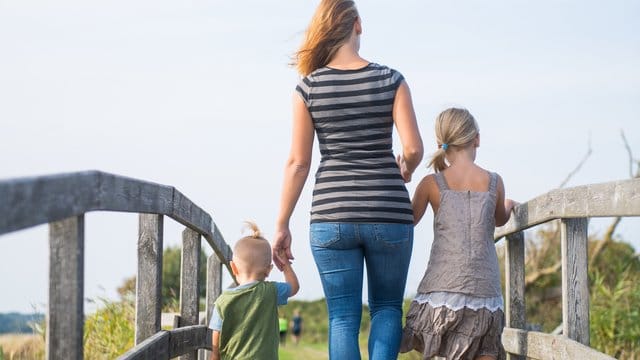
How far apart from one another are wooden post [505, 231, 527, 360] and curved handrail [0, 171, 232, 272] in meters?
1.76

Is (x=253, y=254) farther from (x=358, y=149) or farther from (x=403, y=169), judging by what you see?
(x=403, y=169)

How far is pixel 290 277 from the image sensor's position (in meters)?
4.18

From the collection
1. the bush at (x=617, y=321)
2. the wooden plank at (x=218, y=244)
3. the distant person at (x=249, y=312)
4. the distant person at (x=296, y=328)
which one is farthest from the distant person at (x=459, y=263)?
the distant person at (x=296, y=328)

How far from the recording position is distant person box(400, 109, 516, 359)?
4.09 metres

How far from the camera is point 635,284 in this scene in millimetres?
10570

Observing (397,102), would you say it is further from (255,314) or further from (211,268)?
(211,268)

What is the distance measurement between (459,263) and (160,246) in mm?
1280

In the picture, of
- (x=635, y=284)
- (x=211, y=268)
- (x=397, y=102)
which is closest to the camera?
(x=397, y=102)

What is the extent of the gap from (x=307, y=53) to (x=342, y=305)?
107 centimetres

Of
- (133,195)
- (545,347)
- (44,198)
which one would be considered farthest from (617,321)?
(44,198)

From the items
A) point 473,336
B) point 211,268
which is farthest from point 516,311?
point 211,268

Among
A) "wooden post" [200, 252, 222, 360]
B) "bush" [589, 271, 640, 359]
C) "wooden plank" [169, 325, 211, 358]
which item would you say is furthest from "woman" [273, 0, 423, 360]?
"bush" [589, 271, 640, 359]

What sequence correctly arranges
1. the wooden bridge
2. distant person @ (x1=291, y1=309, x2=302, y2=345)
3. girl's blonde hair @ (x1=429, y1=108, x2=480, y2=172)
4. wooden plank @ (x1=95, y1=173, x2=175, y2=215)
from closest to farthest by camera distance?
the wooden bridge
wooden plank @ (x1=95, y1=173, x2=175, y2=215)
girl's blonde hair @ (x1=429, y1=108, x2=480, y2=172)
distant person @ (x1=291, y1=309, x2=302, y2=345)

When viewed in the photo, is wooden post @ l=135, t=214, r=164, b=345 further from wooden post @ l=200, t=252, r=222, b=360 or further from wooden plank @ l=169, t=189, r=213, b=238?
wooden post @ l=200, t=252, r=222, b=360
